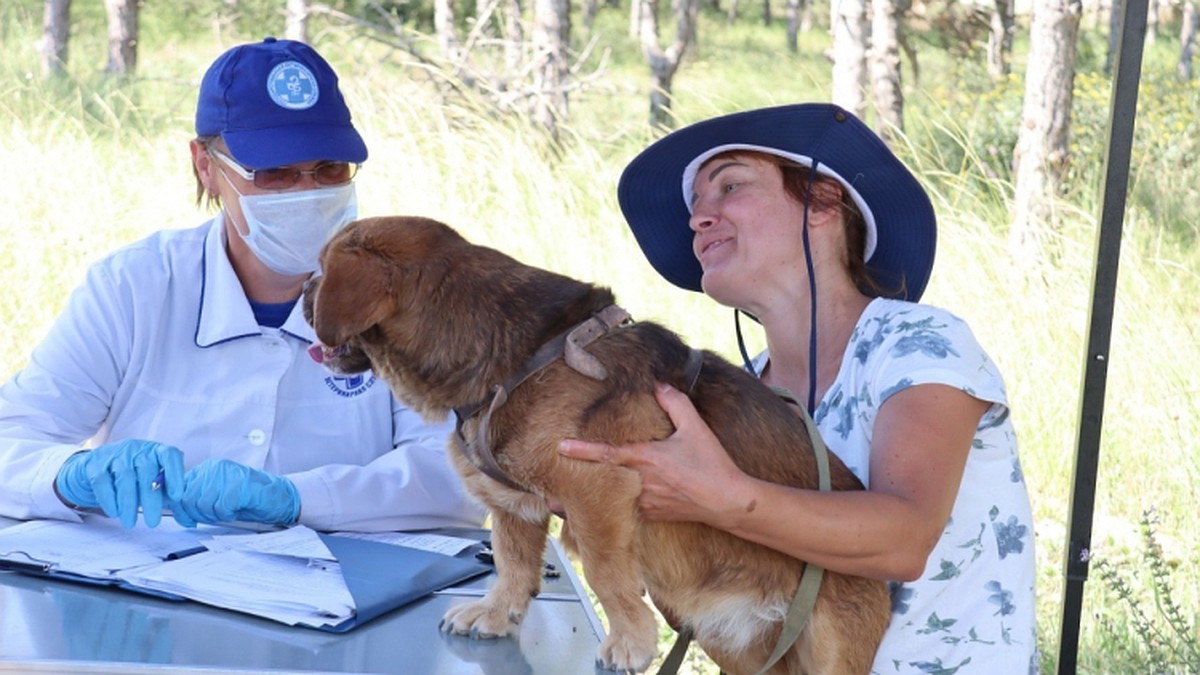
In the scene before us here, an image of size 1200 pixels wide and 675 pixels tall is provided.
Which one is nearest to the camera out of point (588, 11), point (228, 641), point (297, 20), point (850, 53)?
point (228, 641)

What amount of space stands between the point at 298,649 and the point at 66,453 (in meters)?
0.86

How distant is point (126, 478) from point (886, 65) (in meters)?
8.74

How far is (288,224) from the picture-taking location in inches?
112

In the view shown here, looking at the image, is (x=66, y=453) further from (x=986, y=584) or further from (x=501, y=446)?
(x=986, y=584)

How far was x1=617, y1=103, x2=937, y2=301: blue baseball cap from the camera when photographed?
2418mm

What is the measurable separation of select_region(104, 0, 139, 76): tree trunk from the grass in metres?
6.43

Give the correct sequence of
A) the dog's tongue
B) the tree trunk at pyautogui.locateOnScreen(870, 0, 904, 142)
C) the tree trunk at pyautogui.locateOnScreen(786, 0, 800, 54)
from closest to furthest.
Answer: the dog's tongue < the tree trunk at pyautogui.locateOnScreen(870, 0, 904, 142) < the tree trunk at pyautogui.locateOnScreen(786, 0, 800, 54)

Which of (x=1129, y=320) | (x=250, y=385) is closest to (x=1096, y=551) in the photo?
(x=1129, y=320)

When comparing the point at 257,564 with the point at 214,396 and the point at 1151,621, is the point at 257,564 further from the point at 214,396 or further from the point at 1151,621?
the point at 1151,621

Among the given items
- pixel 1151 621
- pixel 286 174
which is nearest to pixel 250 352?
pixel 286 174

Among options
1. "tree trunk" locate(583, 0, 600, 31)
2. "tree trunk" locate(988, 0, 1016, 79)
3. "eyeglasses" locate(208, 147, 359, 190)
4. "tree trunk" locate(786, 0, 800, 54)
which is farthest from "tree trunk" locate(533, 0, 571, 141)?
"tree trunk" locate(786, 0, 800, 54)

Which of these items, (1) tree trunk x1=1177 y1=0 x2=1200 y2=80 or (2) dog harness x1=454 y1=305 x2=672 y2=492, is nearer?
(2) dog harness x1=454 y1=305 x2=672 y2=492

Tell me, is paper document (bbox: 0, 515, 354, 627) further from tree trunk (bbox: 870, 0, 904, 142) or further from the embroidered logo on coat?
tree trunk (bbox: 870, 0, 904, 142)

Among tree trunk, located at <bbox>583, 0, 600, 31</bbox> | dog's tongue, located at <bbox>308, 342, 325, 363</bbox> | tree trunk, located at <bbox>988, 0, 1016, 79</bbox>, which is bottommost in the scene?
tree trunk, located at <bbox>583, 0, 600, 31</bbox>
